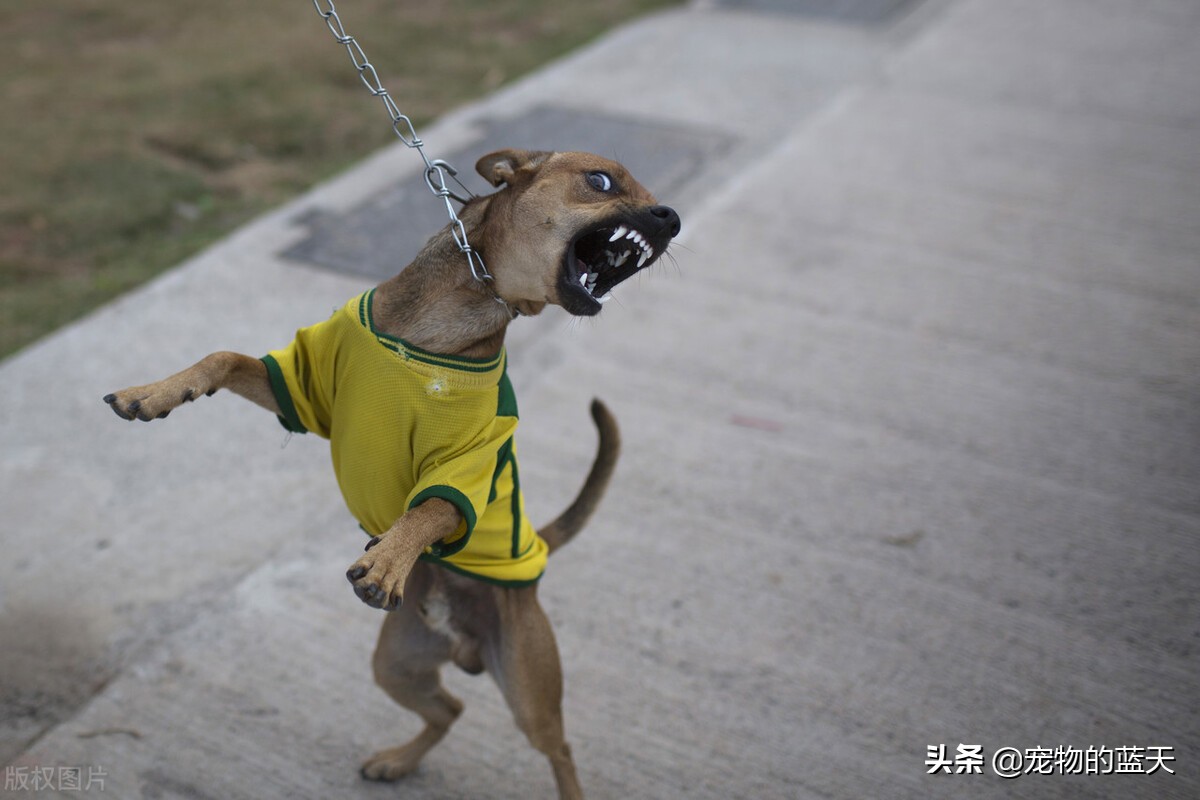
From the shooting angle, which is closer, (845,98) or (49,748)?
(49,748)

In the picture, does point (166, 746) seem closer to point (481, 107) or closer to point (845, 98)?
point (481, 107)

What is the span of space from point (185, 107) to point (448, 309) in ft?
19.4

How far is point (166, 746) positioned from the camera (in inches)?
121

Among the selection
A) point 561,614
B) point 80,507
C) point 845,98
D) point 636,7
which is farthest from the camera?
point 636,7

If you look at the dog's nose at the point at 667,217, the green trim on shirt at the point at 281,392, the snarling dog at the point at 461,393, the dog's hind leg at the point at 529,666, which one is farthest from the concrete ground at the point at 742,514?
the dog's nose at the point at 667,217

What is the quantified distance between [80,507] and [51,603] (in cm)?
52

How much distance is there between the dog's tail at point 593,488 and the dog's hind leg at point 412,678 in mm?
477

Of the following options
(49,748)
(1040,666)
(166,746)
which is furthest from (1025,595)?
(49,748)

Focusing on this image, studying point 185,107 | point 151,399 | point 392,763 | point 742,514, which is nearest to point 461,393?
point 151,399

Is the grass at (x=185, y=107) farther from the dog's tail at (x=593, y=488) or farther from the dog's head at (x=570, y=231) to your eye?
the dog's head at (x=570, y=231)

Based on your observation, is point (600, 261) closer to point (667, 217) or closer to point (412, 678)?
point (667, 217)

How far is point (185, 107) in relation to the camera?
7508 mm

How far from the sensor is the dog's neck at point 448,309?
8.13 feet

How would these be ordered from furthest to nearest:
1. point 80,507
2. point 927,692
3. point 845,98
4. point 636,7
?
1. point 636,7
2. point 845,98
3. point 80,507
4. point 927,692
